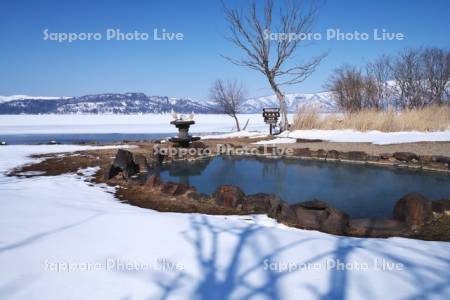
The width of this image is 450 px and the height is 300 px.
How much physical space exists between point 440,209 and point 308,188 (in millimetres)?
2195

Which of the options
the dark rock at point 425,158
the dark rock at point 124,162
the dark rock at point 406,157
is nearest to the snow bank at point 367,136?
the dark rock at point 406,157

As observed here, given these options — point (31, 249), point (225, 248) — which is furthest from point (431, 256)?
point (31, 249)

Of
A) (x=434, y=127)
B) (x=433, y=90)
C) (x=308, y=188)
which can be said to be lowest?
(x=308, y=188)

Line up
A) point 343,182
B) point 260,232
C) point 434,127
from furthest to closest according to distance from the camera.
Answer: point 434,127 < point 343,182 < point 260,232

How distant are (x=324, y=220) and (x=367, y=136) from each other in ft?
34.6

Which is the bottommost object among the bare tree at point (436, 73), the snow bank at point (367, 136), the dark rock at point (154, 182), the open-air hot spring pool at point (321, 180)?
the open-air hot spring pool at point (321, 180)

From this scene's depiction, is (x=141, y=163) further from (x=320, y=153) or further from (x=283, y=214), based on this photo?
(x=320, y=153)

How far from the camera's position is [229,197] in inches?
170

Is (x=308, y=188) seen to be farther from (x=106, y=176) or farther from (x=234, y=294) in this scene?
(x=234, y=294)

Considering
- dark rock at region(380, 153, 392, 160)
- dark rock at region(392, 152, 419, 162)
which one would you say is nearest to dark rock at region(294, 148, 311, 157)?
dark rock at region(380, 153, 392, 160)

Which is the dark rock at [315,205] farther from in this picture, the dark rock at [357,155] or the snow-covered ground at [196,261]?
the dark rock at [357,155]

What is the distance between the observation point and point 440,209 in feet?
12.7

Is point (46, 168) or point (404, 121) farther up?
point (404, 121)

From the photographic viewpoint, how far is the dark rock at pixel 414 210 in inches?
139
